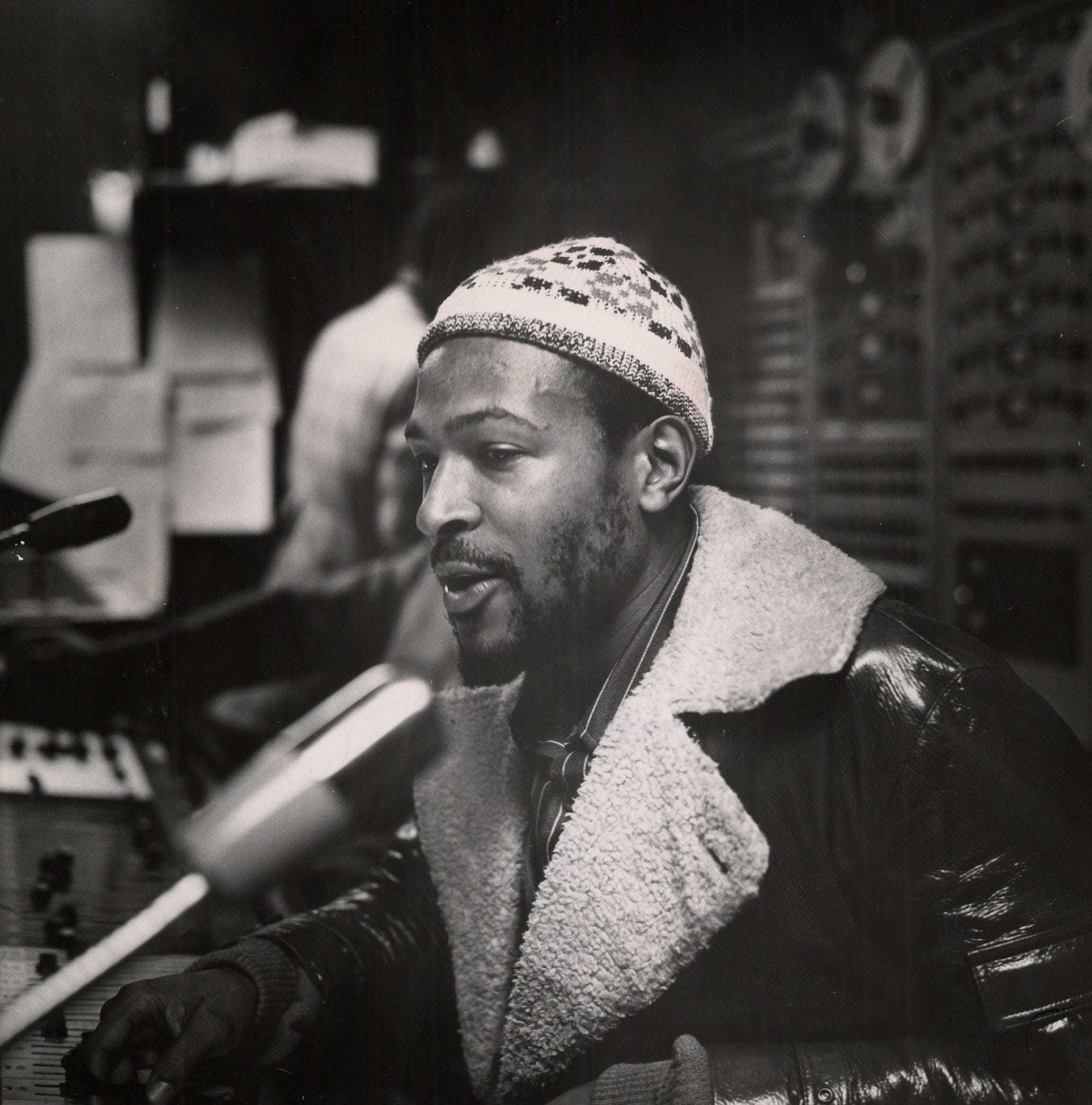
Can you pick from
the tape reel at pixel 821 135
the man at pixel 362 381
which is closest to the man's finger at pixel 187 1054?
the man at pixel 362 381

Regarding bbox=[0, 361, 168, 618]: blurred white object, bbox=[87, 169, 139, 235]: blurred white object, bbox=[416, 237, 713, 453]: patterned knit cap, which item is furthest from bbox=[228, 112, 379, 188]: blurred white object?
bbox=[416, 237, 713, 453]: patterned knit cap

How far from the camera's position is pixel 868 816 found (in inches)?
48.3

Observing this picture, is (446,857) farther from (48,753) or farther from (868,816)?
(48,753)

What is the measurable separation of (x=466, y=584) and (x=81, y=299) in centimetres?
100

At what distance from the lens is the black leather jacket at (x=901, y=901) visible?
1.14 m

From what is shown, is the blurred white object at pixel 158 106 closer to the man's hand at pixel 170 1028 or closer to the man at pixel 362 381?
the man at pixel 362 381

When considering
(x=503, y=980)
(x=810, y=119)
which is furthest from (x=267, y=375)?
(x=810, y=119)

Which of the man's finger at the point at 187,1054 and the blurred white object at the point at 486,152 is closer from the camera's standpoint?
the man's finger at the point at 187,1054

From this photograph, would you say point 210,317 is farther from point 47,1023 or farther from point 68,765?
point 47,1023

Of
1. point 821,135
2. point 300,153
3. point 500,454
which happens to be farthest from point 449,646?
point 821,135

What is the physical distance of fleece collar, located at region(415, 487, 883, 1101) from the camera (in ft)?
4.14

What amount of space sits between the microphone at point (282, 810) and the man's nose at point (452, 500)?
200 millimetres

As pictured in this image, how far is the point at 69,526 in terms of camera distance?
1468mm

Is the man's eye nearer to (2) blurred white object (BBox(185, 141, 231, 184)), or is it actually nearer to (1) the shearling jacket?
(1) the shearling jacket
